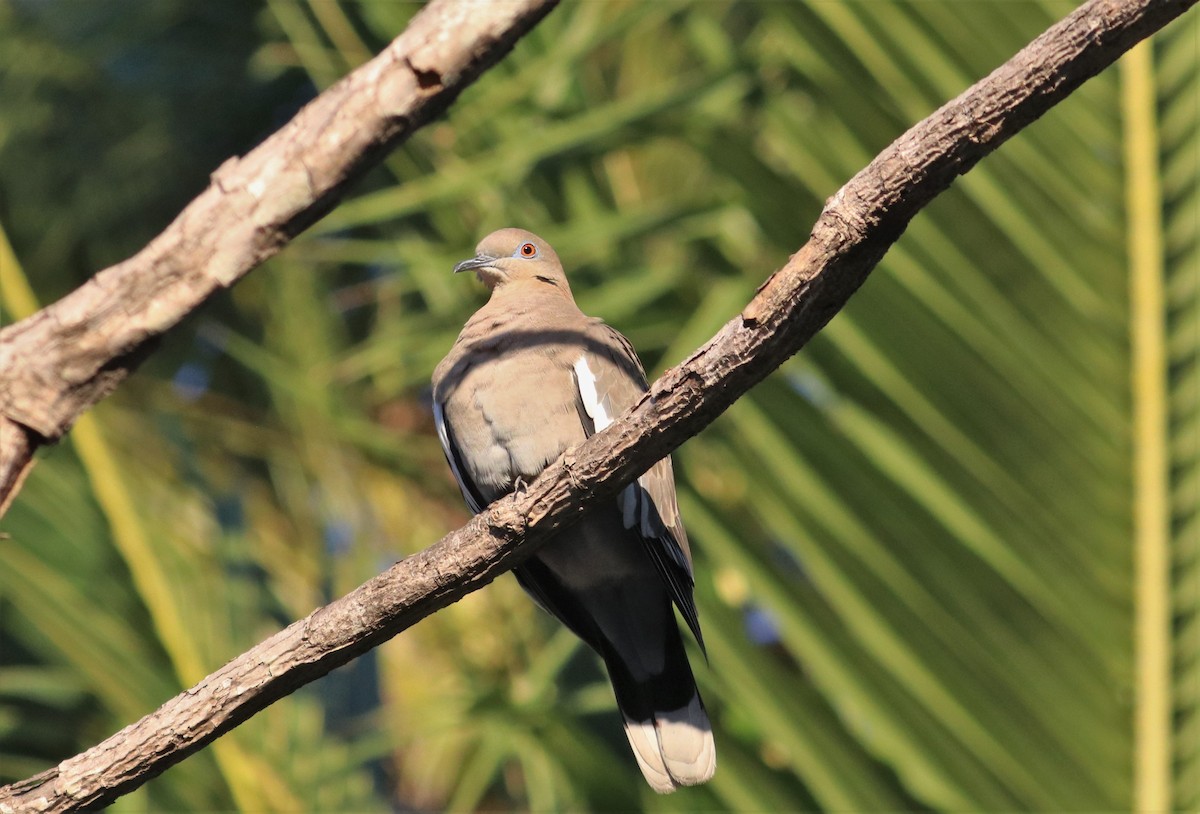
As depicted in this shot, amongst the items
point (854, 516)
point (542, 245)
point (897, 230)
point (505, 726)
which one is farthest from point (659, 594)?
point (897, 230)

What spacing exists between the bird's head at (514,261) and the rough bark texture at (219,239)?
4.11 ft

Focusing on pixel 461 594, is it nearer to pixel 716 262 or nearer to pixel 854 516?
pixel 854 516

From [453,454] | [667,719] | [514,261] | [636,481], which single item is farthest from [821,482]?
[514,261]

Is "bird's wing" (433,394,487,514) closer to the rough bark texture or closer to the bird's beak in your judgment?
the bird's beak

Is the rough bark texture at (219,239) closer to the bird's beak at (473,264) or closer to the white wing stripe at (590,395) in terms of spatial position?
the white wing stripe at (590,395)

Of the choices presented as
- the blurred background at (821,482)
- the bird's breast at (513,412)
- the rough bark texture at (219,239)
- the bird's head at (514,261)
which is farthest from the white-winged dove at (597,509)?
the rough bark texture at (219,239)

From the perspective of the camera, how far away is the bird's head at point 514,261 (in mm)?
4117

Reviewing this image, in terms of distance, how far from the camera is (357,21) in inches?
211

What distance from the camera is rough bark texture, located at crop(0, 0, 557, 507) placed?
2811 mm

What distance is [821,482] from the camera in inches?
→ 118

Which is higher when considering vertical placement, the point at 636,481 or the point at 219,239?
the point at 219,239

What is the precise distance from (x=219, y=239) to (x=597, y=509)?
1119 millimetres

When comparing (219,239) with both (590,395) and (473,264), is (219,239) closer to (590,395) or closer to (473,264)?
(590,395)

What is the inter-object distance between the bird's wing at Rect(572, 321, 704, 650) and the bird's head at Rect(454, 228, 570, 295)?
50 centimetres
